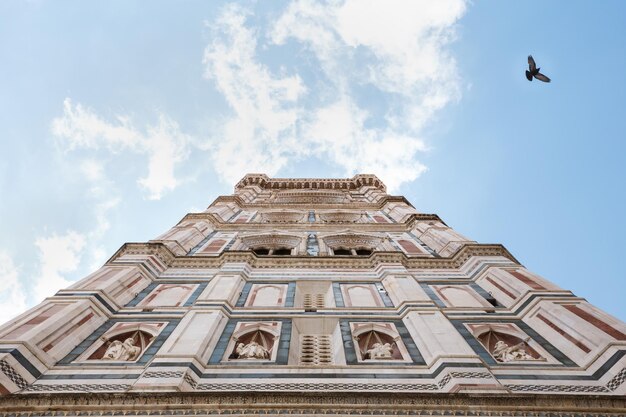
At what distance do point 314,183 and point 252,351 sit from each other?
26839 millimetres

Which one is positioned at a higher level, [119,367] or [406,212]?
[406,212]

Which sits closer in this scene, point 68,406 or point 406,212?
Result: point 68,406

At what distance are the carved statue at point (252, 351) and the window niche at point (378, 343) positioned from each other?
1638 millimetres

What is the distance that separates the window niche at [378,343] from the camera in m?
7.83

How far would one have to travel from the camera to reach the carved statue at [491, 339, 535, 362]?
787 cm

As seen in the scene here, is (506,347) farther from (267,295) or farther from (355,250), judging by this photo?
(355,250)

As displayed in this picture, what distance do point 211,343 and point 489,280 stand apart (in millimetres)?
7322

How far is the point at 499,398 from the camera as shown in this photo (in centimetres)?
566

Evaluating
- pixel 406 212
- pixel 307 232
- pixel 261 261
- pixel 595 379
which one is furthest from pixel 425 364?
pixel 406 212

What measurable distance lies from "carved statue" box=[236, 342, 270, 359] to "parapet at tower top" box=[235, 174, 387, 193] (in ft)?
85.7

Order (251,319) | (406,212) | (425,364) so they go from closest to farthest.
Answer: (425,364), (251,319), (406,212)

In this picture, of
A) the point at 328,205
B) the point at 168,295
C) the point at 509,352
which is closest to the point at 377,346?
the point at 509,352

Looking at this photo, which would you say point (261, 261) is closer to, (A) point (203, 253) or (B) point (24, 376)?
(A) point (203, 253)

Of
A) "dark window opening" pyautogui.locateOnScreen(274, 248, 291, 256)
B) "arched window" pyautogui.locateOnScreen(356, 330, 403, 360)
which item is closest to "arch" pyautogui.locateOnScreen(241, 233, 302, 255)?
"dark window opening" pyautogui.locateOnScreen(274, 248, 291, 256)
